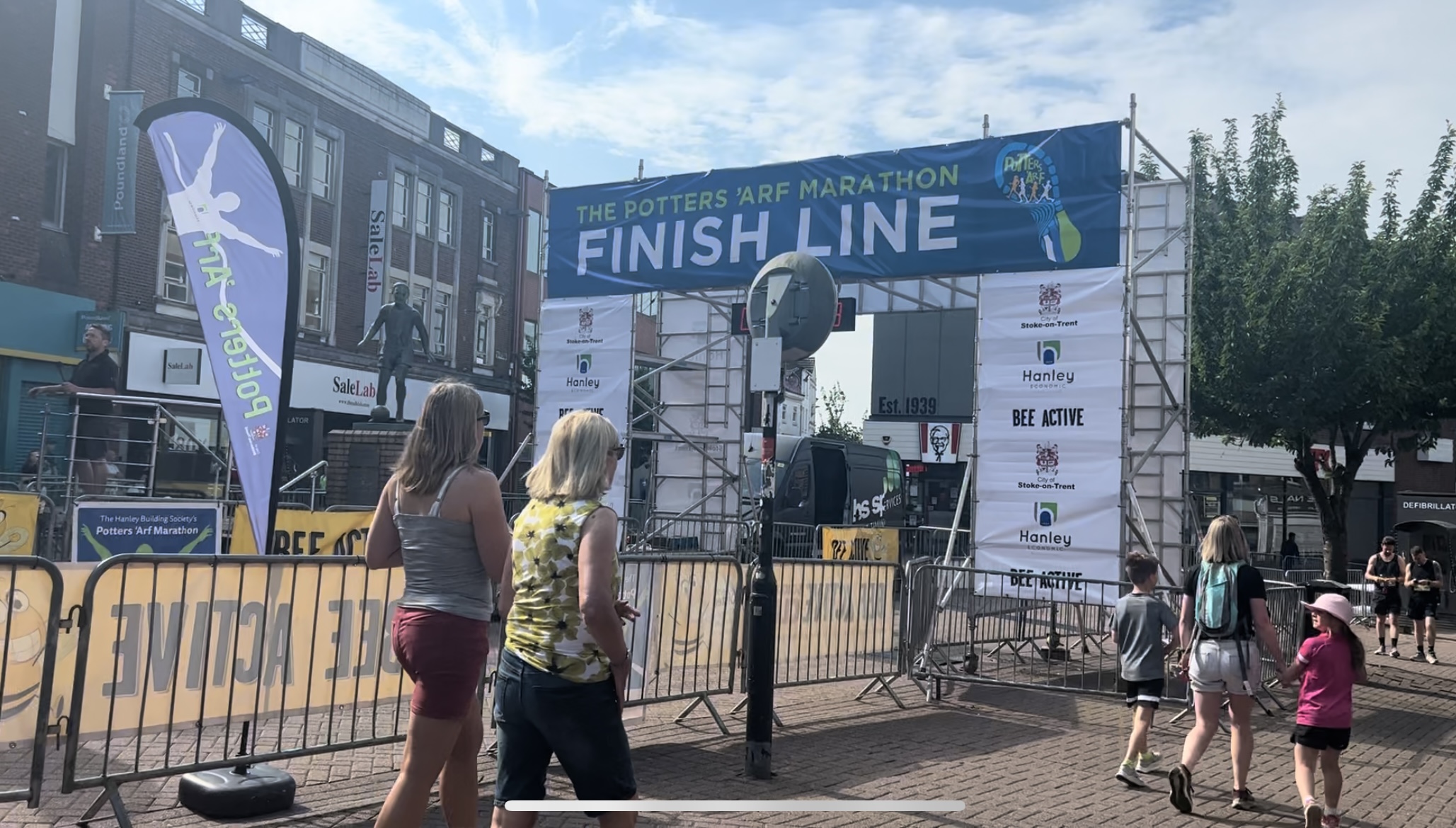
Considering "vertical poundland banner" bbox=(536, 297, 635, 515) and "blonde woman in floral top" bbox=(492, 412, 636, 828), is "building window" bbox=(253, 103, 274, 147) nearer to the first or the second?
"vertical poundland banner" bbox=(536, 297, 635, 515)

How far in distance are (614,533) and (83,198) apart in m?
23.6

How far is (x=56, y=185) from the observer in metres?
22.9

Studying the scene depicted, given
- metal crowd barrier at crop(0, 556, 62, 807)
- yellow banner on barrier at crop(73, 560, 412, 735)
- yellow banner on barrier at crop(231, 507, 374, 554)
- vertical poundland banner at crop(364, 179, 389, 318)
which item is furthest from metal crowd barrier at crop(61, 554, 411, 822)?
vertical poundland banner at crop(364, 179, 389, 318)

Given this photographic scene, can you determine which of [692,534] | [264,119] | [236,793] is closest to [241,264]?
[236,793]

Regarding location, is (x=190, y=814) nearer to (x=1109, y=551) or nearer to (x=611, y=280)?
(x=1109, y=551)

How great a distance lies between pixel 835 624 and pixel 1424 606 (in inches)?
399

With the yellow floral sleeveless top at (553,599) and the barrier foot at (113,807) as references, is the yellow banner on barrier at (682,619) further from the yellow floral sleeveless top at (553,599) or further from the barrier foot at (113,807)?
the yellow floral sleeveless top at (553,599)

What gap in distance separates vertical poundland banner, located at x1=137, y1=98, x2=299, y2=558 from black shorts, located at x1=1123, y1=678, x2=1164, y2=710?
5269mm

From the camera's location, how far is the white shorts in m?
6.61

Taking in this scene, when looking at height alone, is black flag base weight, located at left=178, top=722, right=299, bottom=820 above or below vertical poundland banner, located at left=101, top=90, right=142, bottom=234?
below

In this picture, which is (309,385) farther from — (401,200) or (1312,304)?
(1312,304)

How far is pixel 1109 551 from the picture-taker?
41.4ft

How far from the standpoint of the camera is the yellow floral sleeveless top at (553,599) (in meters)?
3.65

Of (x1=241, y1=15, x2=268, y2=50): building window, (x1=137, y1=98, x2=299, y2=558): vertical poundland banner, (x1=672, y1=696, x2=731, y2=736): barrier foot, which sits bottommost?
(x1=672, y1=696, x2=731, y2=736): barrier foot
